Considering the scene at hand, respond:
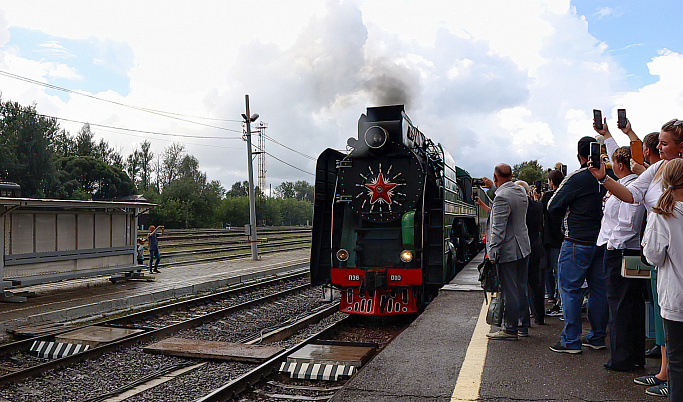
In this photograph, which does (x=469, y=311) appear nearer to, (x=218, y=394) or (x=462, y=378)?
(x=462, y=378)

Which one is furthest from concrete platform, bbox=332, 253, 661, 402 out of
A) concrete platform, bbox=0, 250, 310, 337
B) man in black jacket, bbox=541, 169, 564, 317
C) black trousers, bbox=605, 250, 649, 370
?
concrete platform, bbox=0, 250, 310, 337

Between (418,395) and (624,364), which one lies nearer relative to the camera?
(418,395)

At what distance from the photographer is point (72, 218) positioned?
41.0 feet

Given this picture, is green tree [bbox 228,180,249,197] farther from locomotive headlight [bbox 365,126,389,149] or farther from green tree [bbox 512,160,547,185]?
locomotive headlight [bbox 365,126,389,149]

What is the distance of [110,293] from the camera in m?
11.8

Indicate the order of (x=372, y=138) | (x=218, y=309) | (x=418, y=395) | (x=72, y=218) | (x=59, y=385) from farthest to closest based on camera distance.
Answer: (x=72, y=218) < (x=218, y=309) < (x=372, y=138) < (x=59, y=385) < (x=418, y=395)

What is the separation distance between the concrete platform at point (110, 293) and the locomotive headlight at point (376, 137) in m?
6.12

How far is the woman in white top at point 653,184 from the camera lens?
3.30m

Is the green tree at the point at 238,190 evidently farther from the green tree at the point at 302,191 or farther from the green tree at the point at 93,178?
the green tree at the point at 93,178

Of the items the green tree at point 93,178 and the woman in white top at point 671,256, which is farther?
the green tree at point 93,178

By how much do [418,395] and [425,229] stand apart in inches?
207

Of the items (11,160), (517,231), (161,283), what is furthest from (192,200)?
(517,231)

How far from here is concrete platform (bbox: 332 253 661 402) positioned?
12.5ft

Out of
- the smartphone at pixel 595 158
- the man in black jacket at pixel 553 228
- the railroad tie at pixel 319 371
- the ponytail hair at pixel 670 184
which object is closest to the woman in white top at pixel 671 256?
the ponytail hair at pixel 670 184
